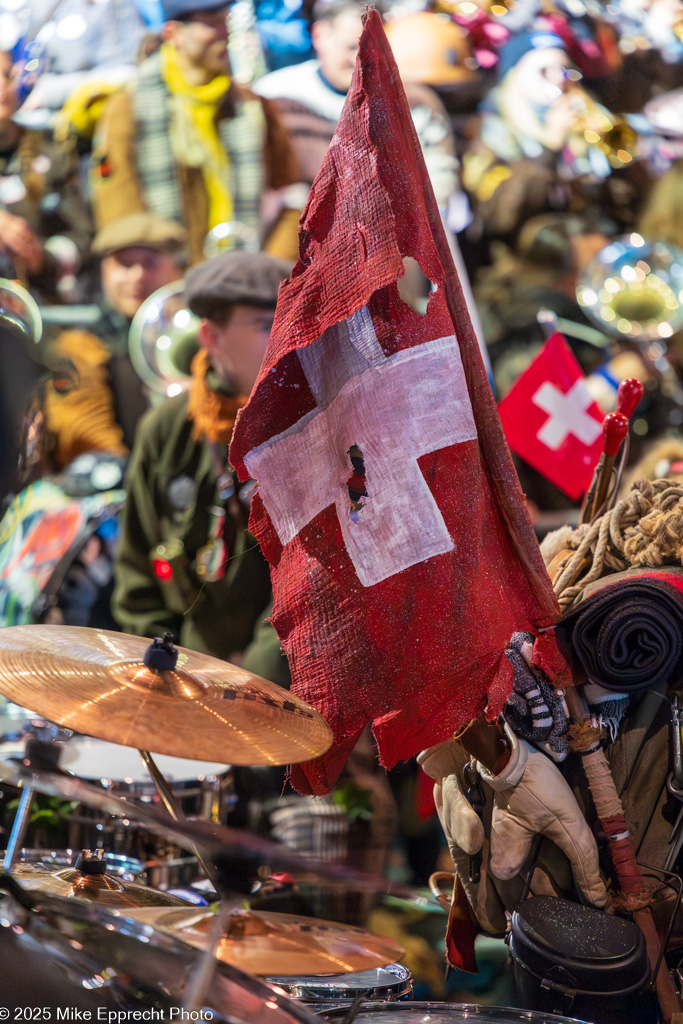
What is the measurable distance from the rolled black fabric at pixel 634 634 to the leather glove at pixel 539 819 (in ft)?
0.66

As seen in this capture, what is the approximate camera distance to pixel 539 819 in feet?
5.70

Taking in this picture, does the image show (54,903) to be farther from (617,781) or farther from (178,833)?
(617,781)

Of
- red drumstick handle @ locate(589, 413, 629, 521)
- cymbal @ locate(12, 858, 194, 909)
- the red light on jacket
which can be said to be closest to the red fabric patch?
red drumstick handle @ locate(589, 413, 629, 521)

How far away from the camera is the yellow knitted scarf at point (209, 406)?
387 cm

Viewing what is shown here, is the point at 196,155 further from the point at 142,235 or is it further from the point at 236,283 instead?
the point at 236,283

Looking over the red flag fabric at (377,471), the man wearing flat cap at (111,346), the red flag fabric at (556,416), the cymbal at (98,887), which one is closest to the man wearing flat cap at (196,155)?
the man wearing flat cap at (111,346)

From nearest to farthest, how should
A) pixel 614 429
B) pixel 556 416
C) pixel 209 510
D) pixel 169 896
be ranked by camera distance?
1. pixel 169 896
2. pixel 614 429
3. pixel 556 416
4. pixel 209 510

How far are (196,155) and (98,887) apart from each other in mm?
4362

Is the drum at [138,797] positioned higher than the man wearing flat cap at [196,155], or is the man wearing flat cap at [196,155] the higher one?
the man wearing flat cap at [196,155]

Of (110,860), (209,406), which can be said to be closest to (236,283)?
(209,406)

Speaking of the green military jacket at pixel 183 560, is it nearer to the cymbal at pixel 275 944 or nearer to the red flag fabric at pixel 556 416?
the red flag fabric at pixel 556 416

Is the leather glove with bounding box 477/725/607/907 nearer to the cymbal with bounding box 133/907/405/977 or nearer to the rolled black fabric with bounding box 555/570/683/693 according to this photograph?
the rolled black fabric with bounding box 555/570/683/693

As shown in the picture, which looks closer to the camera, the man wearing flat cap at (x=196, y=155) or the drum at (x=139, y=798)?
the drum at (x=139, y=798)

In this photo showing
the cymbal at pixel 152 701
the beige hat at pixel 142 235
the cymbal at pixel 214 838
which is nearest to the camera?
the cymbal at pixel 214 838
